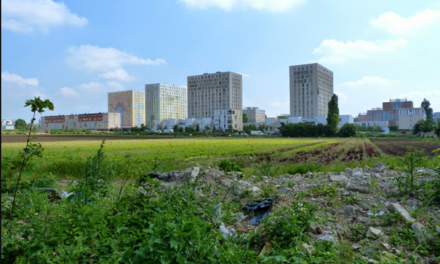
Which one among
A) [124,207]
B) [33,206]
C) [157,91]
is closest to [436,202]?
[124,207]

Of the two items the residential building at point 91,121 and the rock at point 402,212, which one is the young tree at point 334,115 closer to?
the residential building at point 91,121

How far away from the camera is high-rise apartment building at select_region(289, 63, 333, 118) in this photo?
151625 mm

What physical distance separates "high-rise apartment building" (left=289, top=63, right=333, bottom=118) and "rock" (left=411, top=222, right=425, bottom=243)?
504ft

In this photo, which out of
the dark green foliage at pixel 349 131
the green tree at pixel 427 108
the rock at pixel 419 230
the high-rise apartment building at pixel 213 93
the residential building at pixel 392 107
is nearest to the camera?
the rock at pixel 419 230

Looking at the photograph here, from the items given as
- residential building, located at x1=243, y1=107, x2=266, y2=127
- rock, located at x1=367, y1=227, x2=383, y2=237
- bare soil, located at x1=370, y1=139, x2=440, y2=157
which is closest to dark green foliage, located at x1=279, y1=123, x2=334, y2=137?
bare soil, located at x1=370, y1=139, x2=440, y2=157

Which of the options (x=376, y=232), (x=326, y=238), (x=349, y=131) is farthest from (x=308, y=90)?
(x=326, y=238)

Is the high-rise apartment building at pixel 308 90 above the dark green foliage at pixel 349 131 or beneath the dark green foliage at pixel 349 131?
above

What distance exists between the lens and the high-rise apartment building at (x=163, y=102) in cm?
15288

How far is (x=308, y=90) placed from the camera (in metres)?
153

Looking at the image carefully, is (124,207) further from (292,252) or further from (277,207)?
(277,207)

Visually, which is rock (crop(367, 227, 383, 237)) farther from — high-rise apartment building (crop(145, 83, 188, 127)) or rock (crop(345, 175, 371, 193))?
high-rise apartment building (crop(145, 83, 188, 127))

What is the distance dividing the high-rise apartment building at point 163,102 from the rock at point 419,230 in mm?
138531

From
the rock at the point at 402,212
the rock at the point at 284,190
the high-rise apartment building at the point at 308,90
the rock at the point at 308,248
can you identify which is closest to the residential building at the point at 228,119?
the high-rise apartment building at the point at 308,90

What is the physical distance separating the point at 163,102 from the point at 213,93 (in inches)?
1192
